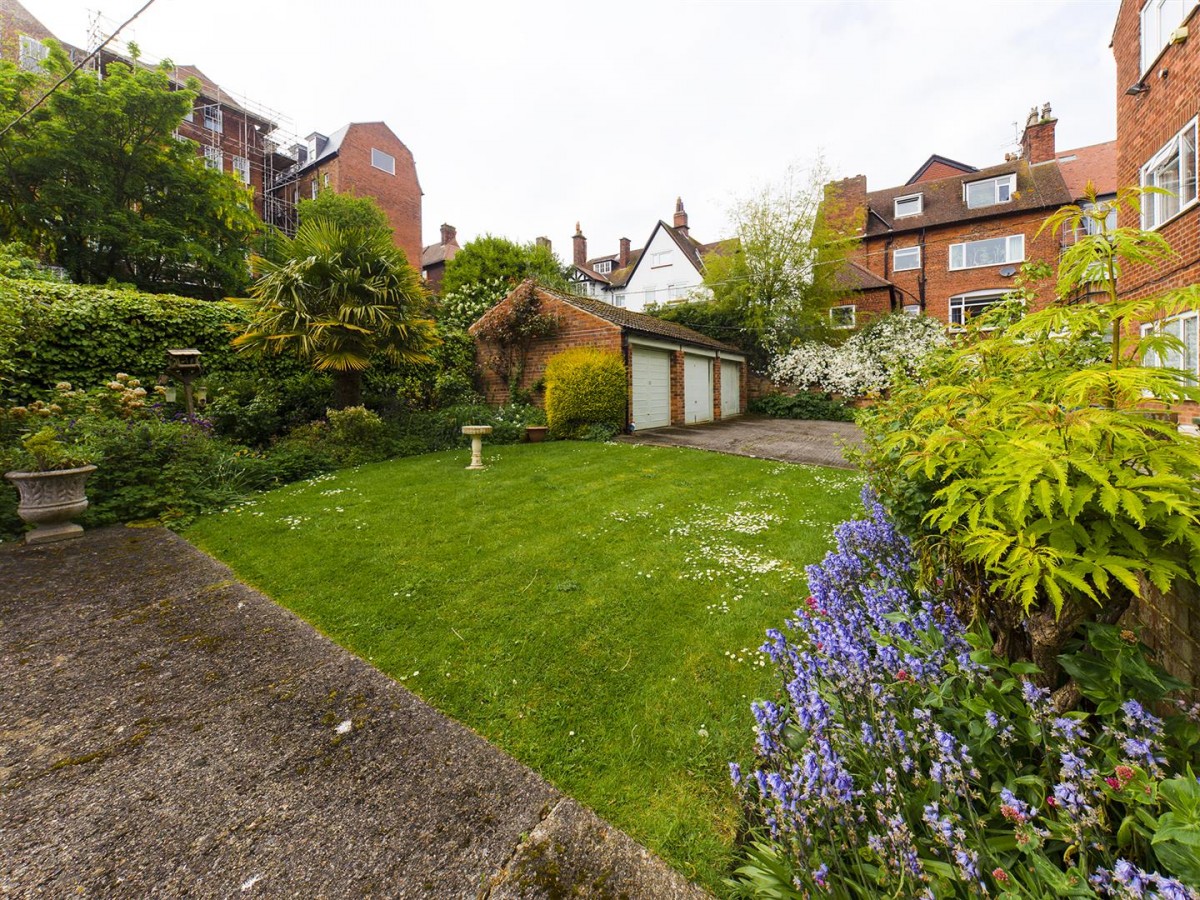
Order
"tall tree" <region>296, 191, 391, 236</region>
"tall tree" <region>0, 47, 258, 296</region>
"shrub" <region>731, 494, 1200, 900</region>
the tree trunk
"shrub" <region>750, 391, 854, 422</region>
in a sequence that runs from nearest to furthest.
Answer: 1. "shrub" <region>731, 494, 1200, 900</region>
2. the tree trunk
3. "tall tree" <region>0, 47, 258, 296</region>
4. "shrub" <region>750, 391, 854, 422</region>
5. "tall tree" <region>296, 191, 391, 236</region>

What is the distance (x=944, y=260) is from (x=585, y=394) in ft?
64.7

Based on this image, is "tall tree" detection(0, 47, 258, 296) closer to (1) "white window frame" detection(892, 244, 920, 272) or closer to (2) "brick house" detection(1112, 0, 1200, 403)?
(2) "brick house" detection(1112, 0, 1200, 403)

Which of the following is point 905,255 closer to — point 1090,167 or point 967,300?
point 967,300

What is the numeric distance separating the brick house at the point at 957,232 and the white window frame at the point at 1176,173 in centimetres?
999

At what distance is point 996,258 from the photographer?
1984cm

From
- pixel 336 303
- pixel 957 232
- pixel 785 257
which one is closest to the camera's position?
pixel 336 303

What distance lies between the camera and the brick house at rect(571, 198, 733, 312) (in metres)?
27.4

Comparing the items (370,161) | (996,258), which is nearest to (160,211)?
(370,161)

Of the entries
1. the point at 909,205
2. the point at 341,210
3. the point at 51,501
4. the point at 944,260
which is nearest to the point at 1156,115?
the point at 944,260

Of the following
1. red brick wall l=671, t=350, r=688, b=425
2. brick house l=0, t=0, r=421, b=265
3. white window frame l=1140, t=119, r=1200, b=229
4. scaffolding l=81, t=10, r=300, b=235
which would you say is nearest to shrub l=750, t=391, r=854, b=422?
red brick wall l=671, t=350, r=688, b=425

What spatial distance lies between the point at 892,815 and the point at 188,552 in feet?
18.4

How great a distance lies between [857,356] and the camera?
16641mm

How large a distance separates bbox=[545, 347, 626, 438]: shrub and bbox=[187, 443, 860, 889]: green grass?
4.52 meters

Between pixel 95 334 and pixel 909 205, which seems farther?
pixel 909 205
